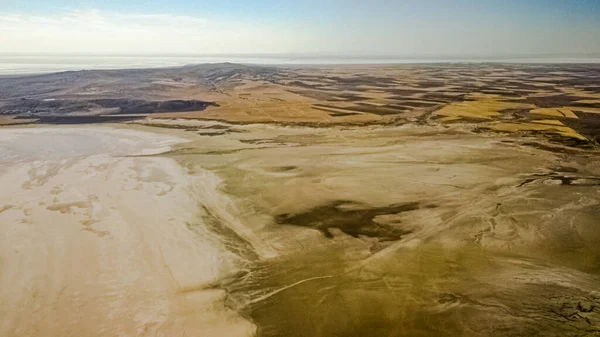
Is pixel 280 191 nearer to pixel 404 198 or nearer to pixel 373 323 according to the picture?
pixel 404 198

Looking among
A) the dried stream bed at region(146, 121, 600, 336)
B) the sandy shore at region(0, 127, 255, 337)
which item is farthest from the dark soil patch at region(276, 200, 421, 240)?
the sandy shore at region(0, 127, 255, 337)

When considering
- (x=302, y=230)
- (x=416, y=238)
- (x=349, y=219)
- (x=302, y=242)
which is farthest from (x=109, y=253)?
(x=416, y=238)

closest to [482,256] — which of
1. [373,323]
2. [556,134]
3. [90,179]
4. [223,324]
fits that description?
[373,323]

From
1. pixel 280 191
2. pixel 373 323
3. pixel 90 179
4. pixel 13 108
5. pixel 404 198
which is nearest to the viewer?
pixel 373 323

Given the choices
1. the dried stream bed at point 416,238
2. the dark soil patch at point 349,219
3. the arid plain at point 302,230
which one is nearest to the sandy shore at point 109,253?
the arid plain at point 302,230

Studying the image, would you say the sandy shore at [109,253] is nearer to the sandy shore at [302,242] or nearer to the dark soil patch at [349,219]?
the sandy shore at [302,242]

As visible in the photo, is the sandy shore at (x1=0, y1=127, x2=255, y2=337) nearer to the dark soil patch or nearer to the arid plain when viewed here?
the arid plain

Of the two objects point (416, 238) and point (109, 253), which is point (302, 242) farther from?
point (109, 253)
